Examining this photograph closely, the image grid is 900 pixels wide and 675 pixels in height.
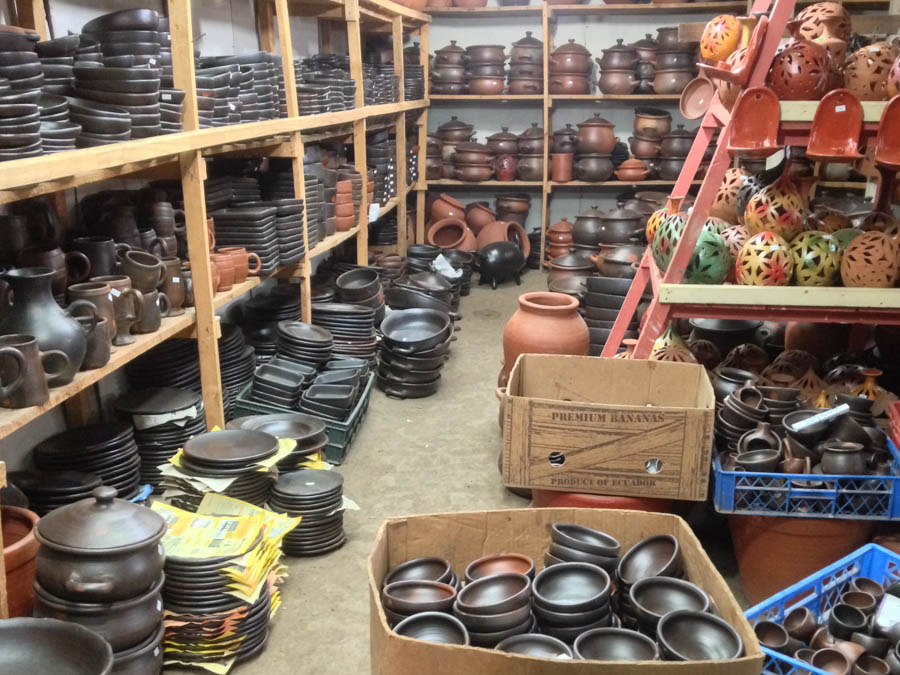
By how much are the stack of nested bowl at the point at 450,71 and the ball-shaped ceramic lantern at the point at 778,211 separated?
470 centimetres

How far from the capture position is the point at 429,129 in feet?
26.0

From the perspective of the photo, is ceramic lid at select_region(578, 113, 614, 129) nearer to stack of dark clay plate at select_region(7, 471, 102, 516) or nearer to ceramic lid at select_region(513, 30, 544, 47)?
ceramic lid at select_region(513, 30, 544, 47)

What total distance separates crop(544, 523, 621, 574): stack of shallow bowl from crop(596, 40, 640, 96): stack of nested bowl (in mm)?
5641

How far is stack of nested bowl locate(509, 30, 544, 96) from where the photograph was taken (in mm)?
6957

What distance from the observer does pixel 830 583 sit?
6.86 feet

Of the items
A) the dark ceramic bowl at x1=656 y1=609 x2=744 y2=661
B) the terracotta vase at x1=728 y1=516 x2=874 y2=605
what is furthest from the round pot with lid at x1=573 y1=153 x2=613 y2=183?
the dark ceramic bowl at x1=656 y1=609 x2=744 y2=661

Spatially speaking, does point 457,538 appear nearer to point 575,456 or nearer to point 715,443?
point 575,456

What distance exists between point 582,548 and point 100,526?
1.09 meters

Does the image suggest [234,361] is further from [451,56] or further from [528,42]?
[528,42]

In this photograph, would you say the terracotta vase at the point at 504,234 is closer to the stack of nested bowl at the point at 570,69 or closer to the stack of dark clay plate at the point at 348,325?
the stack of nested bowl at the point at 570,69

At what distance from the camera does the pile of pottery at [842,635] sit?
1.83 m

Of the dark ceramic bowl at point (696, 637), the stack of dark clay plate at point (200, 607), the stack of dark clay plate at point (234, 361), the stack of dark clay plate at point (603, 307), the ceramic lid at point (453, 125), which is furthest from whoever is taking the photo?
the ceramic lid at point (453, 125)

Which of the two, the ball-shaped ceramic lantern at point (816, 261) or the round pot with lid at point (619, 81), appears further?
the round pot with lid at point (619, 81)

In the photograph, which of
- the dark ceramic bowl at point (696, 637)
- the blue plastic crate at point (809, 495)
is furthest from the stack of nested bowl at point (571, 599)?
the blue plastic crate at point (809, 495)
